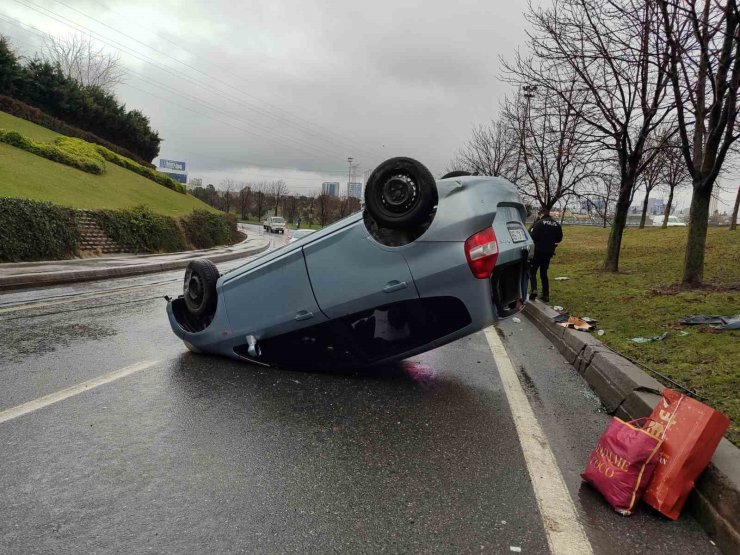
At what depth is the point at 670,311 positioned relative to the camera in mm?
7891

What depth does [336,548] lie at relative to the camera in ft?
7.41

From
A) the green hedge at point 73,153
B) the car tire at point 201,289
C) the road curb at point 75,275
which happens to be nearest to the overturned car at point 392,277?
the car tire at point 201,289

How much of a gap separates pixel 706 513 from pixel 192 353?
15.6 feet

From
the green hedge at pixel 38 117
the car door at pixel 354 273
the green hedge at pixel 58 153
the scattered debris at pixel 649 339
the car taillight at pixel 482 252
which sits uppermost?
the green hedge at pixel 38 117

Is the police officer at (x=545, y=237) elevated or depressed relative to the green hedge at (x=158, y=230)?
elevated

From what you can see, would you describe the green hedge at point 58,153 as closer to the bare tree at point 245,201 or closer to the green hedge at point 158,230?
the green hedge at point 158,230

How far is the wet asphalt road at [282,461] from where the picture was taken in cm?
236

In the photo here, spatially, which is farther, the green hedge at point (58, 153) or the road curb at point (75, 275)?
the green hedge at point (58, 153)

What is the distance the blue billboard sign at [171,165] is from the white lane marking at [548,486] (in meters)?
115

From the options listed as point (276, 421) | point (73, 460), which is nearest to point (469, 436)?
point (276, 421)

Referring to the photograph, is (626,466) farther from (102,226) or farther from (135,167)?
(135,167)

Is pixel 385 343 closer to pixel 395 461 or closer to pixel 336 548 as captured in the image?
pixel 395 461

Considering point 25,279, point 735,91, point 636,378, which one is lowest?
point 25,279

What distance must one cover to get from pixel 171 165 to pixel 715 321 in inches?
4529
